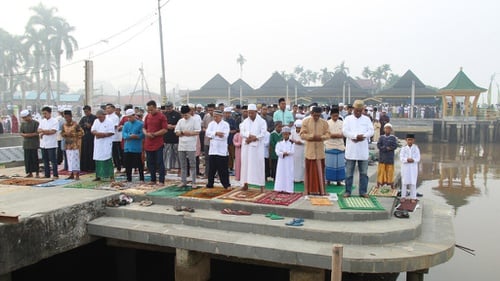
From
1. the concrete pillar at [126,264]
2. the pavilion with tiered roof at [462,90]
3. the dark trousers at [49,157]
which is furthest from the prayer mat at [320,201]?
the pavilion with tiered roof at [462,90]

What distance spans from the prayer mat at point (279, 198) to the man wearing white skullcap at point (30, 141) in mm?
5667

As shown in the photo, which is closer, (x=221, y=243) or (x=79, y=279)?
(x=221, y=243)

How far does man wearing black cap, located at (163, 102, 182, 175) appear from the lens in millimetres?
8891

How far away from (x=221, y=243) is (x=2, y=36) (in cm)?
5297

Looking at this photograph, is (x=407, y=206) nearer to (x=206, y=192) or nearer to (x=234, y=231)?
(x=234, y=231)

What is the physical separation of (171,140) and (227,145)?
4.45ft

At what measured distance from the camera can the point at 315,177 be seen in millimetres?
7316

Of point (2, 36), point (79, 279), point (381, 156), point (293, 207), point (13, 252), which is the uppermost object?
point (2, 36)

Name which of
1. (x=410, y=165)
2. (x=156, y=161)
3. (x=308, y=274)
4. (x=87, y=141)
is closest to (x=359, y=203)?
(x=308, y=274)

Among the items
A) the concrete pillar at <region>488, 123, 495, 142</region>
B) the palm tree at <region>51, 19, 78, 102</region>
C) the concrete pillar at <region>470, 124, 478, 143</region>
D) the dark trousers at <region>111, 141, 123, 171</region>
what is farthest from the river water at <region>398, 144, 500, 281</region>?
the palm tree at <region>51, 19, 78, 102</region>

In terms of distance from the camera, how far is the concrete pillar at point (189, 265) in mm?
6051

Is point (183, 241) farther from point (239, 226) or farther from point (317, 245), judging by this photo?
point (317, 245)

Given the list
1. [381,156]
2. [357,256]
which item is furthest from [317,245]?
[381,156]

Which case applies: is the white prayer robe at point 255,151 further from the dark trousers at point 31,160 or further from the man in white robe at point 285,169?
the dark trousers at point 31,160
